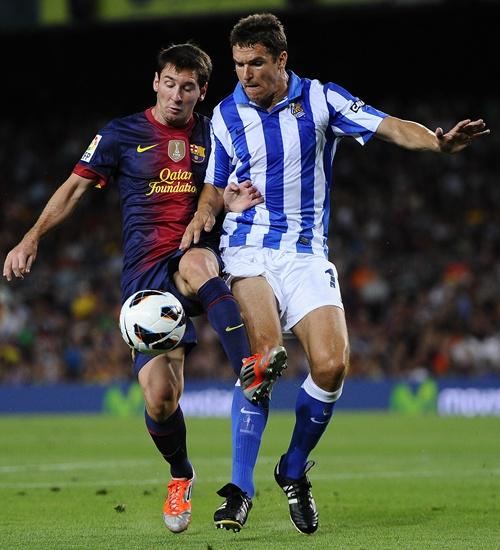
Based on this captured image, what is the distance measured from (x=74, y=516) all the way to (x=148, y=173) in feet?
7.15

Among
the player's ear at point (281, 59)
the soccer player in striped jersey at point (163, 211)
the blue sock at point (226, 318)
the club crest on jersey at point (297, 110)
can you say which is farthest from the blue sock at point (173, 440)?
the player's ear at point (281, 59)

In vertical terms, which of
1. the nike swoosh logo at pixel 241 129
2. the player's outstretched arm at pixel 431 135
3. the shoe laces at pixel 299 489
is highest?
the player's outstretched arm at pixel 431 135

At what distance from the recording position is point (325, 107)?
271 inches

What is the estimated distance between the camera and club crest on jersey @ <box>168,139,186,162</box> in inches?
285

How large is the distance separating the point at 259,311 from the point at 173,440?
3.31ft


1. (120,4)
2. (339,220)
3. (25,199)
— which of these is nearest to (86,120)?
(25,199)

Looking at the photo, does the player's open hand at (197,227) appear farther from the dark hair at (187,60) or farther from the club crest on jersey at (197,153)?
the dark hair at (187,60)

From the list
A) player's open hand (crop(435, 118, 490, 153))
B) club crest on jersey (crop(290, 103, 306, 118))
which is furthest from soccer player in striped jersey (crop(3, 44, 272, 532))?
player's open hand (crop(435, 118, 490, 153))

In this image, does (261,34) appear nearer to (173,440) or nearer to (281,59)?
(281,59)

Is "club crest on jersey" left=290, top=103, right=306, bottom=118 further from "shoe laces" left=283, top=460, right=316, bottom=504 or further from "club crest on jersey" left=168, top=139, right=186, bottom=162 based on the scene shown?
"shoe laces" left=283, top=460, right=316, bottom=504

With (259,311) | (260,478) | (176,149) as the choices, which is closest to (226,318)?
(259,311)

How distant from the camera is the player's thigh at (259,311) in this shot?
654cm

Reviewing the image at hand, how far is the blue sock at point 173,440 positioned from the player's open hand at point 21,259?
1.10 meters

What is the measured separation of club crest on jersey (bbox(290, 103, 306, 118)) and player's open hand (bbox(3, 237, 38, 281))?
1.62 metres
